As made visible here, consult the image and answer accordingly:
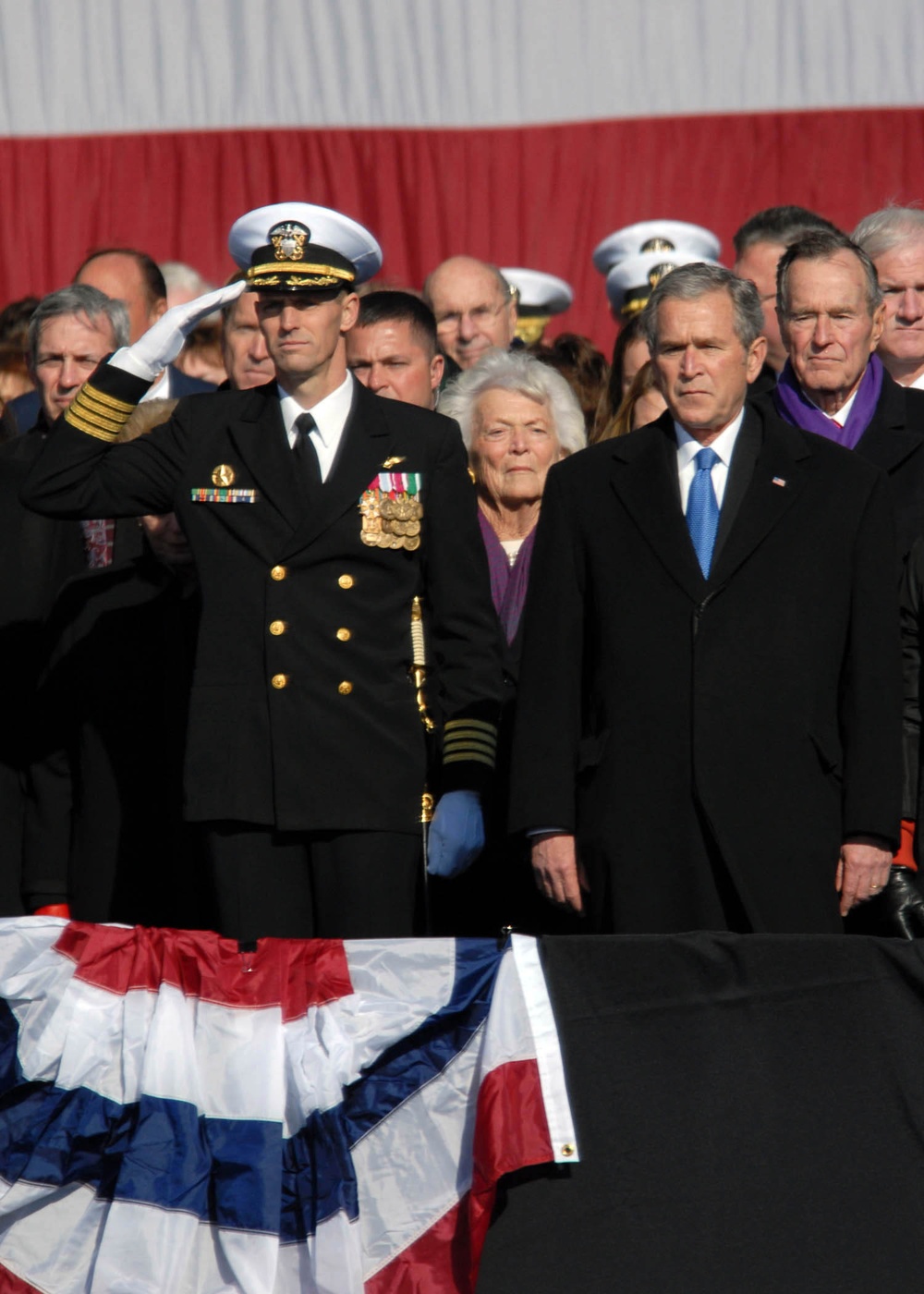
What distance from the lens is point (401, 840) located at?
3.88 metres

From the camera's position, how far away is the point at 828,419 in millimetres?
4434

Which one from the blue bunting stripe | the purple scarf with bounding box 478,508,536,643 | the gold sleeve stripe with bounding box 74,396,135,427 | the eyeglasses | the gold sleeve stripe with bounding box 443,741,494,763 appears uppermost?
the eyeglasses

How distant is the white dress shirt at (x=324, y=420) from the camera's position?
13.3 feet

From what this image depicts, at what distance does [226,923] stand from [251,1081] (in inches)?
15.4

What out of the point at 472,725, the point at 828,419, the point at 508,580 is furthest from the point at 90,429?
the point at 828,419

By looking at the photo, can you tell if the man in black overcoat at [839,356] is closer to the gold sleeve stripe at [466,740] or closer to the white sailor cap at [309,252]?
the white sailor cap at [309,252]

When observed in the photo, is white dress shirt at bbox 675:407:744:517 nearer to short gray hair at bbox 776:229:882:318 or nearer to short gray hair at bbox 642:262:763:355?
short gray hair at bbox 642:262:763:355

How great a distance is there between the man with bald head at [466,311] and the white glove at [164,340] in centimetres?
187

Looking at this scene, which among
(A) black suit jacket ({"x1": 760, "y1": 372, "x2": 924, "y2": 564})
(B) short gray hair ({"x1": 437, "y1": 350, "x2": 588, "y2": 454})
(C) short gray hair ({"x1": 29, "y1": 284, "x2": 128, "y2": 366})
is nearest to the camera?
(A) black suit jacket ({"x1": 760, "y1": 372, "x2": 924, "y2": 564})

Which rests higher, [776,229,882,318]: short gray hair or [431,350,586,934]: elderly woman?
[776,229,882,318]: short gray hair

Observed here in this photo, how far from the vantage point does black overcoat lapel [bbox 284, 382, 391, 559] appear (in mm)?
3930

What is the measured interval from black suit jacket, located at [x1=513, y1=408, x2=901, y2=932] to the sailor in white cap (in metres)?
3.51

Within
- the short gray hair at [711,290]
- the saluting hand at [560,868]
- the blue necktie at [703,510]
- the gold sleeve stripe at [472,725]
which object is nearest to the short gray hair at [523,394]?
the short gray hair at [711,290]

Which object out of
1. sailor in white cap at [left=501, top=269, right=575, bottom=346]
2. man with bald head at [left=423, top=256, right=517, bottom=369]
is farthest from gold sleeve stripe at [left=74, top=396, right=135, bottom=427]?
sailor in white cap at [left=501, top=269, right=575, bottom=346]
